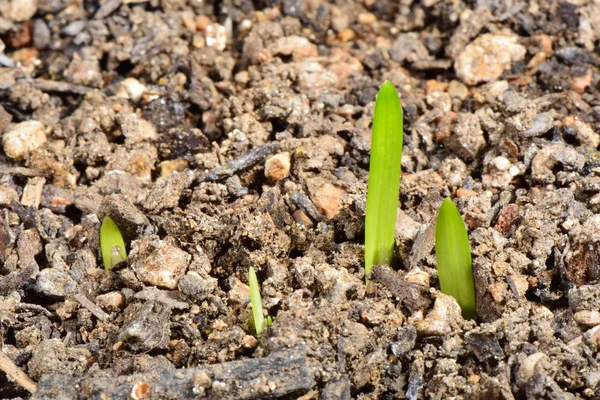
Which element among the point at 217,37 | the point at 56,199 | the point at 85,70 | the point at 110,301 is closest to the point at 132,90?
the point at 85,70

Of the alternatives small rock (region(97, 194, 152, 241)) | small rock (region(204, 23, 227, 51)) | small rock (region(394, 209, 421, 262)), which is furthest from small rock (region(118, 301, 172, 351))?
small rock (region(204, 23, 227, 51))

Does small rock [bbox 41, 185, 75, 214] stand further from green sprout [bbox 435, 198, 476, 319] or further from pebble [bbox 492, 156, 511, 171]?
pebble [bbox 492, 156, 511, 171]

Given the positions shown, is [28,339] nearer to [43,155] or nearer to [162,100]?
→ [43,155]

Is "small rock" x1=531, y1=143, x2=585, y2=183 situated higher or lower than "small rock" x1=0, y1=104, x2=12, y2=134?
higher

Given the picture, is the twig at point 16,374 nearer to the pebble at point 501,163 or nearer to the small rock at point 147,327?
the small rock at point 147,327

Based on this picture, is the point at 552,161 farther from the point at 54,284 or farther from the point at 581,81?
the point at 54,284

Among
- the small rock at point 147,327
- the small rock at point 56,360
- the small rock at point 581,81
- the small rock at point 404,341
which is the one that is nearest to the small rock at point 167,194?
the small rock at point 147,327
